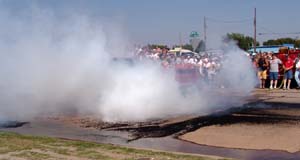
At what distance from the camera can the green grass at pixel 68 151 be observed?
25.0 ft

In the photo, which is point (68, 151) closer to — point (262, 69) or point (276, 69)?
point (276, 69)

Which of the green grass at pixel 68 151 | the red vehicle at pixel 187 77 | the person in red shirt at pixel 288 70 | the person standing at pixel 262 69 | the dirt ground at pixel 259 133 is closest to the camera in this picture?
the green grass at pixel 68 151

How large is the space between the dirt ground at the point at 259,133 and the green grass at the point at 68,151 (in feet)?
5.29

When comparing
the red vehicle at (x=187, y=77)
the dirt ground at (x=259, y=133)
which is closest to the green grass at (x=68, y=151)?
the dirt ground at (x=259, y=133)

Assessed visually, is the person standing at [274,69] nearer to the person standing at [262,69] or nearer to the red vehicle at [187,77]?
the person standing at [262,69]

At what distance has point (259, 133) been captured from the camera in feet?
31.9

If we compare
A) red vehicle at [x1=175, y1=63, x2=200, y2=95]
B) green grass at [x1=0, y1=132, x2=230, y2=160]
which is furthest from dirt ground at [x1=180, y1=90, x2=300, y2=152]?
red vehicle at [x1=175, y1=63, x2=200, y2=95]

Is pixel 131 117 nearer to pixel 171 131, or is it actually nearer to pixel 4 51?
pixel 171 131

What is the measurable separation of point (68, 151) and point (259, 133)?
3.86 metres

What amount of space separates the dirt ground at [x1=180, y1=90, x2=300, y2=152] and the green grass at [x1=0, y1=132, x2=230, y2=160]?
1.61 metres

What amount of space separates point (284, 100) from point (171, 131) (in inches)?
270

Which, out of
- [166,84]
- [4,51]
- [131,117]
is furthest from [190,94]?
[4,51]

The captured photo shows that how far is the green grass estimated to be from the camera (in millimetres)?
7613

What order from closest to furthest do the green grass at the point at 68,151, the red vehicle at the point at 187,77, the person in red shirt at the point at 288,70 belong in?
the green grass at the point at 68,151
the red vehicle at the point at 187,77
the person in red shirt at the point at 288,70
